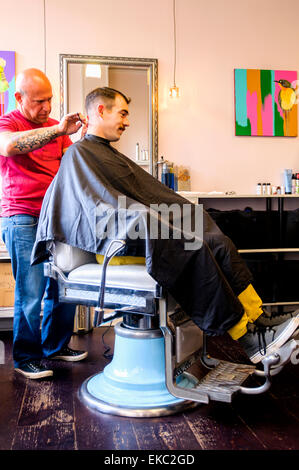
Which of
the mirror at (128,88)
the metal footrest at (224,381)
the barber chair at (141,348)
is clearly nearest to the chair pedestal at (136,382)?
the barber chair at (141,348)

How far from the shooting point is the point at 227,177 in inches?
141

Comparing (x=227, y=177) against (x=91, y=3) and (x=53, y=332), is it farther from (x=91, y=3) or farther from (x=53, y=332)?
(x=53, y=332)

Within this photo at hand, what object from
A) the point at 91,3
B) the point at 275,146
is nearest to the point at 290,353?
the point at 275,146

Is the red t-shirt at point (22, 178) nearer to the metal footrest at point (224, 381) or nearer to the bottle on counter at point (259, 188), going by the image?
the metal footrest at point (224, 381)

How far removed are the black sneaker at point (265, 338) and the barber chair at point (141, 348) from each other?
7cm

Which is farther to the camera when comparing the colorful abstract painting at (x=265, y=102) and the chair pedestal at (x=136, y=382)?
the colorful abstract painting at (x=265, y=102)

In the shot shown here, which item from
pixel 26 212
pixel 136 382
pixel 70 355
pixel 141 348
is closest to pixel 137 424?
pixel 136 382


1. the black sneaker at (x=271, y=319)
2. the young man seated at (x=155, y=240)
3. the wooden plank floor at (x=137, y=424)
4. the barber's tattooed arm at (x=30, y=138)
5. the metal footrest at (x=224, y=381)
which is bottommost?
the wooden plank floor at (x=137, y=424)

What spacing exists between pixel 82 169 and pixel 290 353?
112cm

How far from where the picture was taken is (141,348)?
1823mm

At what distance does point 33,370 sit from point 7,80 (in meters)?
2.18

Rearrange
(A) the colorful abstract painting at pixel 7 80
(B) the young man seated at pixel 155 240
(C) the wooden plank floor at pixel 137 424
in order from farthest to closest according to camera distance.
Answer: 1. (A) the colorful abstract painting at pixel 7 80
2. (B) the young man seated at pixel 155 240
3. (C) the wooden plank floor at pixel 137 424

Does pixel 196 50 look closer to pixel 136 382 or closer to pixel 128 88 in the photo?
pixel 128 88

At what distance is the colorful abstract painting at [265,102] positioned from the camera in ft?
11.6
